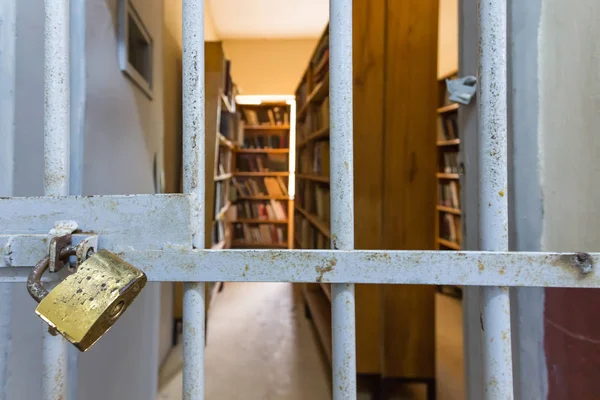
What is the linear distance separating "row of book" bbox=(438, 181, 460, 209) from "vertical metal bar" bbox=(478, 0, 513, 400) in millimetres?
2996

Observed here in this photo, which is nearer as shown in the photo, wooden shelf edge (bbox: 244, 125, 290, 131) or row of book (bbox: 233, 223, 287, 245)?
row of book (bbox: 233, 223, 287, 245)

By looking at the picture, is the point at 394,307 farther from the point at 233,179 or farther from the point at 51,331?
the point at 233,179

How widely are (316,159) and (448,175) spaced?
1.58m

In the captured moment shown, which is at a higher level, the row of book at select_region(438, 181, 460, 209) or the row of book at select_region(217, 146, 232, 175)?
the row of book at select_region(217, 146, 232, 175)

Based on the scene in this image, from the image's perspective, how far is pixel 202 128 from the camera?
15.7 inches

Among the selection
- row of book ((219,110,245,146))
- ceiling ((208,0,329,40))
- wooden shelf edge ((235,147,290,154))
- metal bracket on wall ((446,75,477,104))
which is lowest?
metal bracket on wall ((446,75,477,104))

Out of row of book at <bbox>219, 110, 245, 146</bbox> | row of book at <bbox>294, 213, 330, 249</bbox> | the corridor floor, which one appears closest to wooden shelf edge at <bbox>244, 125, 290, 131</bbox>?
row of book at <bbox>219, 110, 245, 146</bbox>

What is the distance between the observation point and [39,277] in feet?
1.09

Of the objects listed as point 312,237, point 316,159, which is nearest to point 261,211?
point 312,237

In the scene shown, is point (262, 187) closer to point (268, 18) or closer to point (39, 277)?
point (268, 18)

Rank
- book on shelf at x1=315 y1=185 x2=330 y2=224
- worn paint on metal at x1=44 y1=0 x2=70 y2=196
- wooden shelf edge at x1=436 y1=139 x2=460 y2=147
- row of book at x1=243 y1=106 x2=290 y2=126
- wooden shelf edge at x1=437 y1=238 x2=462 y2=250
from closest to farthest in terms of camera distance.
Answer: worn paint on metal at x1=44 y1=0 x2=70 y2=196
book on shelf at x1=315 y1=185 x2=330 y2=224
wooden shelf edge at x1=437 y1=238 x2=462 y2=250
wooden shelf edge at x1=436 y1=139 x2=460 y2=147
row of book at x1=243 y1=106 x2=290 y2=126

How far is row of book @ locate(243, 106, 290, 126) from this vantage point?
4523 millimetres

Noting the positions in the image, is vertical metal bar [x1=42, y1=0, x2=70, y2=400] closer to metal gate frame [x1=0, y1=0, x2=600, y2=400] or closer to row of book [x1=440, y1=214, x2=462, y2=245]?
metal gate frame [x1=0, y1=0, x2=600, y2=400]

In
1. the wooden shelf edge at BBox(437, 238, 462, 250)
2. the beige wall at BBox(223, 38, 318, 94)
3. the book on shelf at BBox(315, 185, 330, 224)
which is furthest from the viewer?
the beige wall at BBox(223, 38, 318, 94)
